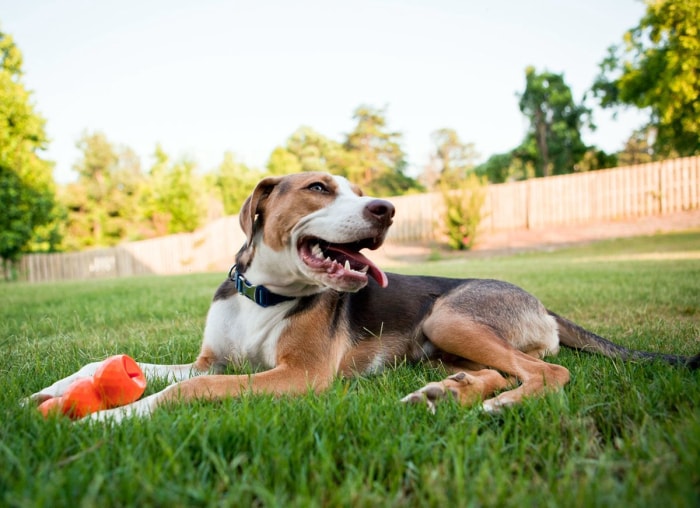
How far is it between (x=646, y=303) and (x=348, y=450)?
18.4ft

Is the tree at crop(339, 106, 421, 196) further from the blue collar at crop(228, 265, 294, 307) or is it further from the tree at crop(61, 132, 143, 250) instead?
the blue collar at crop(228, 265, 294, 307)

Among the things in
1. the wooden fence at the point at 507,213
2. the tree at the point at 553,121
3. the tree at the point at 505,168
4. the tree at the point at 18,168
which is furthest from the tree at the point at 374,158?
the tree at the point at 18,168

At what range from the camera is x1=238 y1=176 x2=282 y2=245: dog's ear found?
345cm

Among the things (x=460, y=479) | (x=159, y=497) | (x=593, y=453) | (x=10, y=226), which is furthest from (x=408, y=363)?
(x=10, y=226)

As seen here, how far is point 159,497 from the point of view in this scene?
1.30 meters

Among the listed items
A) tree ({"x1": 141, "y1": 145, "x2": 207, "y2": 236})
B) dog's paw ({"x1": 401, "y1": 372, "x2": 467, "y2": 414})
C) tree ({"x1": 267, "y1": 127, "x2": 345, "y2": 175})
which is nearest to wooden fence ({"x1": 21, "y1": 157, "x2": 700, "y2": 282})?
tree ({"x1": 141, "y1": 145, "x2": 207, "y2": 236})

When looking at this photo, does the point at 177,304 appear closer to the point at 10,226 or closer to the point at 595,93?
the point at 10,226

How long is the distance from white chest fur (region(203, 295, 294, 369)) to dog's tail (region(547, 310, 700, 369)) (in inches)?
87.7

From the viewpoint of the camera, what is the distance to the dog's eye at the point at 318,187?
3.50 metres

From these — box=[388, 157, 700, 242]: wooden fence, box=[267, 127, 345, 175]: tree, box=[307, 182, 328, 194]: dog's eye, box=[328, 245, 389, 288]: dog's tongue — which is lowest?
box=[328, 245, 389, 288]: dog's tongue

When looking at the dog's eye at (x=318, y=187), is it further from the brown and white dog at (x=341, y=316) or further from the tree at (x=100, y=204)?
the tree at (x=100, y=204)

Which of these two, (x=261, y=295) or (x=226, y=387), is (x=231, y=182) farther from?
(x=226, y=387)

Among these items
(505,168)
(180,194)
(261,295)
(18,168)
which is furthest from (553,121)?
(261,295)

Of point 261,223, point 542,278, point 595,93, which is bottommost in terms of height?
point 542,278
